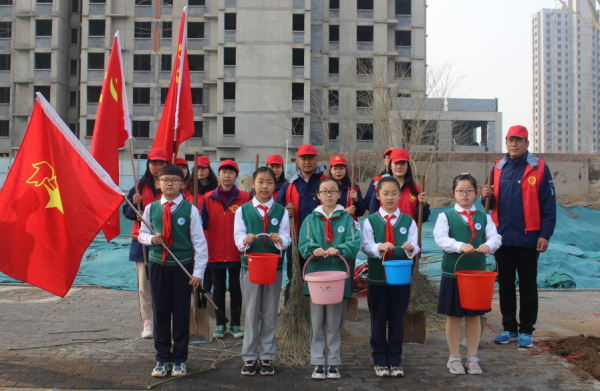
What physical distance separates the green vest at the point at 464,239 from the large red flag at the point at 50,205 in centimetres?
283

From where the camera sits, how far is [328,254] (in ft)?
12.0

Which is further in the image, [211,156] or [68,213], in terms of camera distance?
[211,156]

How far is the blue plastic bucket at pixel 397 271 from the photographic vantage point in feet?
11.8

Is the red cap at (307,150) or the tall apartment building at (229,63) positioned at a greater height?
the tall apartment building at (229,63)

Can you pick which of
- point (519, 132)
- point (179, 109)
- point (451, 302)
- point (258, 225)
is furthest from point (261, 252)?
point (519, 132)

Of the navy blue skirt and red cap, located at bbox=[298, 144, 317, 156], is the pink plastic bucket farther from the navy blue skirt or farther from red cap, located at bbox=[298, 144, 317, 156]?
red cap, located at bbox=[298, 144, 317, 156]

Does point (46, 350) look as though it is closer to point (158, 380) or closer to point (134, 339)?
point (134, 339)

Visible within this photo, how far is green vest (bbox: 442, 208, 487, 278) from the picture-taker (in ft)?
13.1

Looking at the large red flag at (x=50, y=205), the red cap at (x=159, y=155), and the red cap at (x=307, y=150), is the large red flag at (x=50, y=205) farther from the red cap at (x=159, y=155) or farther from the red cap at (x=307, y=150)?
the red cap at (x=307, y=150)

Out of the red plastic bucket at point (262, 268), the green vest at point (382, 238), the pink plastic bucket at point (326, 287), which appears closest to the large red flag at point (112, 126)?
the red plastic bucket at point (262, 268)

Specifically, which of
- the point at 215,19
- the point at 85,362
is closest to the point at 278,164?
the point at 85,362

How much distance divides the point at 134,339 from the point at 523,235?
164 inches

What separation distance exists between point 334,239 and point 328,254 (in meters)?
0.25

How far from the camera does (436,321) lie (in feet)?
17.8
